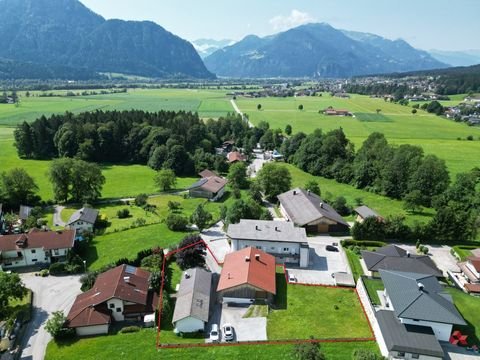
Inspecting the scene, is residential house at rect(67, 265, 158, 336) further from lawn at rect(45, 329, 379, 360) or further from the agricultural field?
the agricultural field

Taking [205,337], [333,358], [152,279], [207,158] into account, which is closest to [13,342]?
[152,279]

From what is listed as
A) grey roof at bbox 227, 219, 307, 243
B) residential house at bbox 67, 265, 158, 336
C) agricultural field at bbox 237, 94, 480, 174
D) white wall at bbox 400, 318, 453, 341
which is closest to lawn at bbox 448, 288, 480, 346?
white wall at bbox 400, 318, 453, 341

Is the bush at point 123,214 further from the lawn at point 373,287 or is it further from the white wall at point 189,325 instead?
the lawn at point 373,287

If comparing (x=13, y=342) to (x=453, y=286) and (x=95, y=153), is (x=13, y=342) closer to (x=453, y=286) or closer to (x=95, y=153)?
(x=453, y=286)

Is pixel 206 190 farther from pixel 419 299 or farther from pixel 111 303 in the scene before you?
pixel 419 299

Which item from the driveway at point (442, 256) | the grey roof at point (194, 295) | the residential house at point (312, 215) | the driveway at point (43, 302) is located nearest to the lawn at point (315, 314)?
the grey roof at point (194, 295)
